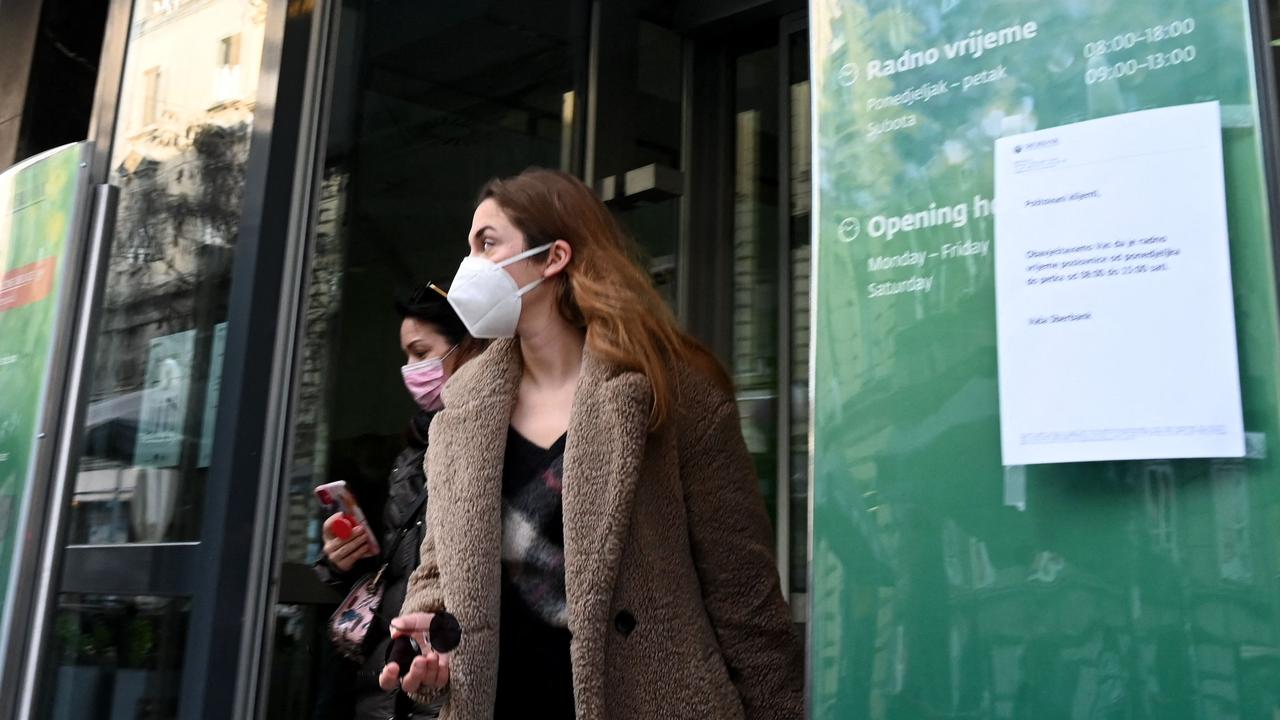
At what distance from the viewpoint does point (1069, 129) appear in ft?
7.39

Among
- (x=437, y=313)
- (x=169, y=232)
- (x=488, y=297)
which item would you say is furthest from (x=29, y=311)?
(x=488, y=297)

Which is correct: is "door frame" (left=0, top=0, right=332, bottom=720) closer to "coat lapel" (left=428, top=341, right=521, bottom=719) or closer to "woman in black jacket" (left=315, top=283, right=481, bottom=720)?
"woman in black jacket" (left=315, top=283, right=481, bottom=720)

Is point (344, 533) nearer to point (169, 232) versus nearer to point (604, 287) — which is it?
point (604, 287)

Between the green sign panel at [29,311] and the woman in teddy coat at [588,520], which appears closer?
the woman in teddy coat at [588,520]

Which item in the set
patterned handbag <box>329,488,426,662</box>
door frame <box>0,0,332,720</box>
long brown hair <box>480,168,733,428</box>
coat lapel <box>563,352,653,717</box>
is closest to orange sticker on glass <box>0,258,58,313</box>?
door frame <box>0,0,332,720</box>

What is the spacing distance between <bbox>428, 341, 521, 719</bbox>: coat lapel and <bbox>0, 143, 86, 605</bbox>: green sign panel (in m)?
1.92

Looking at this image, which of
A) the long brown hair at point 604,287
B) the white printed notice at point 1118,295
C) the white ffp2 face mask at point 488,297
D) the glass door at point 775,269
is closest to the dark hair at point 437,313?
the long brown hair at point 604,287

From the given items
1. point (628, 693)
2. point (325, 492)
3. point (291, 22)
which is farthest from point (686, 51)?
point (628, 693)

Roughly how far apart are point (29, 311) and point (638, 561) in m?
2.81

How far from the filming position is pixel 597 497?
2.61 meters

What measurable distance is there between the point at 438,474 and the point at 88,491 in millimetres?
2288

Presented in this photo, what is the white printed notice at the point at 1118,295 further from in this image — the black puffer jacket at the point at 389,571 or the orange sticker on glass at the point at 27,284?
the orange sticker on glass at the point at 27,284

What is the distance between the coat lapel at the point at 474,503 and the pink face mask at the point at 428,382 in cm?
77

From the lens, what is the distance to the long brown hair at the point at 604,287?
110 inches
